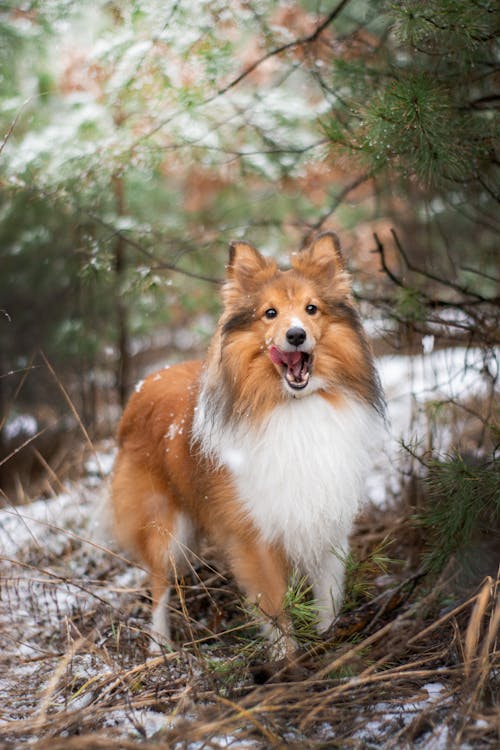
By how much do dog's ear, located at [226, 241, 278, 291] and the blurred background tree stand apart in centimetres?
73

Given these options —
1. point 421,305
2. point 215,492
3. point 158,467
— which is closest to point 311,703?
point 215,492

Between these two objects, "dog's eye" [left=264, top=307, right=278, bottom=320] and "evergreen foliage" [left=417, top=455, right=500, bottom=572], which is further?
"dog's eye" [left=264, top=307, right=278, bottom=320]

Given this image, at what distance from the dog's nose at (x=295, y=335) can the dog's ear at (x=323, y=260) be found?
50 centimetres

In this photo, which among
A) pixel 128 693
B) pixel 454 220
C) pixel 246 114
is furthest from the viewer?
pixel 454 220

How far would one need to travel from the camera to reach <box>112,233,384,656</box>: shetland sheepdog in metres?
3.09

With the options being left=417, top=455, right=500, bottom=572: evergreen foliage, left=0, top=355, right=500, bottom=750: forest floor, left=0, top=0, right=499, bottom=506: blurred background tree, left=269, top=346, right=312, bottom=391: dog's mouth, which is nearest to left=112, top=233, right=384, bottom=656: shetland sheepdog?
left=269, top=346, right=312, bottom=391: dog's mouth

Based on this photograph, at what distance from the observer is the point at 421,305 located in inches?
156

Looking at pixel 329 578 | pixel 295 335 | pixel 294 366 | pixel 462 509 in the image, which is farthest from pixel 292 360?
pixel 329 578

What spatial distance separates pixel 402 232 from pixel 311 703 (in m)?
7.79

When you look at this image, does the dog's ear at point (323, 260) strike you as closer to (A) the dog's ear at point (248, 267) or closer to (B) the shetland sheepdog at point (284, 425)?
(B) the shetland sheepdog at point (284, 425)

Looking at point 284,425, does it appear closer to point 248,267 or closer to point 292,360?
point 292,360

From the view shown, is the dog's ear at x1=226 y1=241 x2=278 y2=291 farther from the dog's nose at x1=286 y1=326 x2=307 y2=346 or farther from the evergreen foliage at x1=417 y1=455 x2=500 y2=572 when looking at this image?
the evergreen foliage at x1=417 y1=455 x2=500 y2=572

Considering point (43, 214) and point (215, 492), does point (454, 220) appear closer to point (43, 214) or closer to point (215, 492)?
point (43, 214)

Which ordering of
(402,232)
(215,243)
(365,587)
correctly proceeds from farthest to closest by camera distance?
(402,232) → (215,243) → (365,587)
